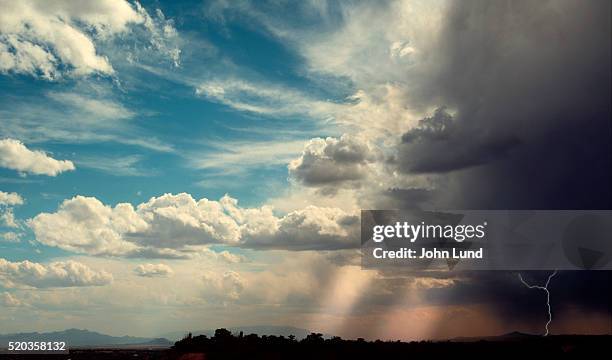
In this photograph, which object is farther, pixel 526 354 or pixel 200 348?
pixel 200 348

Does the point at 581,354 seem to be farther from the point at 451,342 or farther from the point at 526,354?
the point at 451,342

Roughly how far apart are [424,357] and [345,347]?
725 cm

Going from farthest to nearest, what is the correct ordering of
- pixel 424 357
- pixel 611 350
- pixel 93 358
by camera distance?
1. pixel 93 358
2. pixel 424 357
3. pixel 611 350

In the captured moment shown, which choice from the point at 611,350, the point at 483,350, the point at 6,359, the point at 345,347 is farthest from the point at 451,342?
the point at 6,359

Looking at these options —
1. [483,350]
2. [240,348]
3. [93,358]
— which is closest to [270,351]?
[240,348]

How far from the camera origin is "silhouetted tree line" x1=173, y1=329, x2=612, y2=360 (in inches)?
1961

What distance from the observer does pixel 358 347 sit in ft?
176

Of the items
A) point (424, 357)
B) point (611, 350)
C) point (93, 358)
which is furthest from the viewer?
point (93, 358)

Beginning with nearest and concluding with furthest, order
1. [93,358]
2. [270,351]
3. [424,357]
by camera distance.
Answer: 1. [424,357]
2. [270,351]
3. [93,358]

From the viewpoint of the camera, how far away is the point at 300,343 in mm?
56688

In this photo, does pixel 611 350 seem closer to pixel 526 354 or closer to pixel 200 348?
pixel 526 354

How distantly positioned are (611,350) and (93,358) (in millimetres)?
87200

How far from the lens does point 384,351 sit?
173 feet

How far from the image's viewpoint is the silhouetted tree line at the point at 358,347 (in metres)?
49.8
